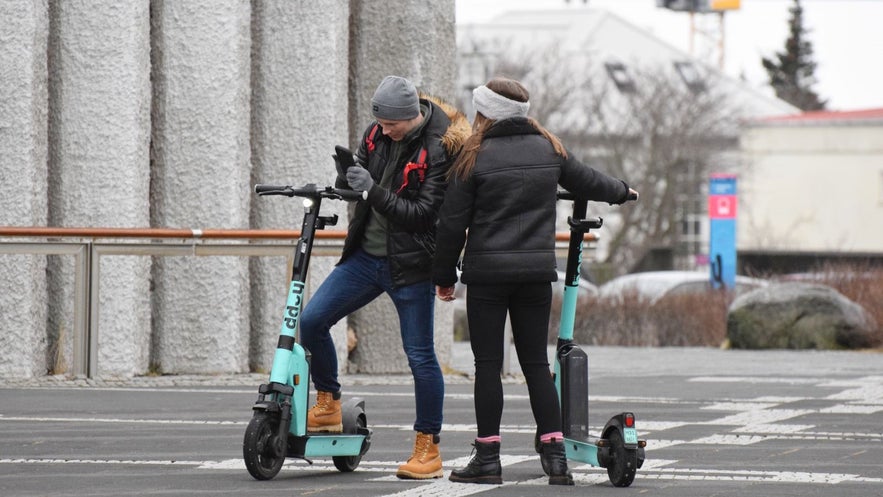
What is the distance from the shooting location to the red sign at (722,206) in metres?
26.2

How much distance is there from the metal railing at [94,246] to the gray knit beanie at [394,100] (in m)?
5.39

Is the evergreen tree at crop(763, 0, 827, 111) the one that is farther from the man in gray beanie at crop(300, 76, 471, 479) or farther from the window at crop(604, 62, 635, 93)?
the man in gray beanie at crop(300, 76, 471, 479)

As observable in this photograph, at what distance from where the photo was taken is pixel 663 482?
7566 millimetres

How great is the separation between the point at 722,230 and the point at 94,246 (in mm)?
15134

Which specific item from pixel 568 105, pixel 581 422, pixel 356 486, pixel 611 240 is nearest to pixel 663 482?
pixel 581 422

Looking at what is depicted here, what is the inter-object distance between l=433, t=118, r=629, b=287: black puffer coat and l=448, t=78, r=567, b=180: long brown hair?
0.07 feet

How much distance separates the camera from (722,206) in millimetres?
26312

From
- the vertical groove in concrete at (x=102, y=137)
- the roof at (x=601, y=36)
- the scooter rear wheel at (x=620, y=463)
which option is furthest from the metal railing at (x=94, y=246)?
the roof at (x=601, y=36)

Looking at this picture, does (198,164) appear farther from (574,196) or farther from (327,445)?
(574,196)

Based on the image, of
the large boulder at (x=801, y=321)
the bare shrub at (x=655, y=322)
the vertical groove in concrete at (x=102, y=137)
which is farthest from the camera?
the bare shrub at (x=655, y=322)

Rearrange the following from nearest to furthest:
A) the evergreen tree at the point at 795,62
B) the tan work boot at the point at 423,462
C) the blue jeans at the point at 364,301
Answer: the tan work boot at the point at 423,462
the blue jeans at the point at 364,301
the evergreen tree at the point at 795,62

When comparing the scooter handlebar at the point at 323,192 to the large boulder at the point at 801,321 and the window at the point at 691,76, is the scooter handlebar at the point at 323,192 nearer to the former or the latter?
the large boulder at the point at 801,321

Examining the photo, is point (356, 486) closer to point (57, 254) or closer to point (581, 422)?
point (581, 422)

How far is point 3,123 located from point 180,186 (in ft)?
4.76
